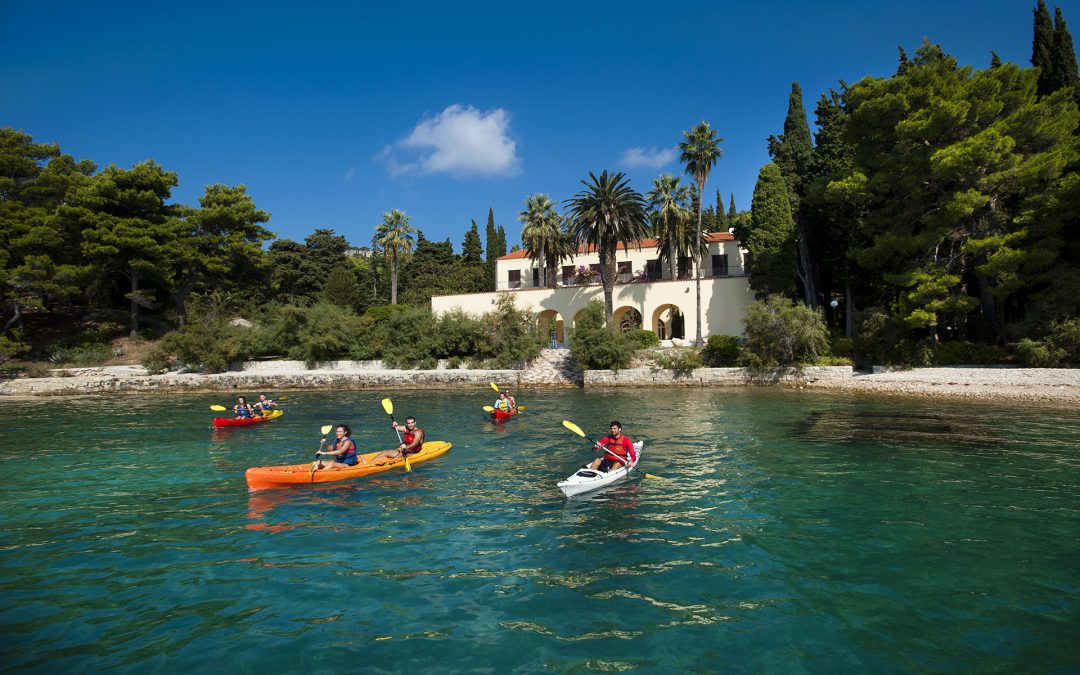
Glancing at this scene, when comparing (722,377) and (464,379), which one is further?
(464,379)

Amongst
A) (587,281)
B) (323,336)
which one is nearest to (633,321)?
(587,281)

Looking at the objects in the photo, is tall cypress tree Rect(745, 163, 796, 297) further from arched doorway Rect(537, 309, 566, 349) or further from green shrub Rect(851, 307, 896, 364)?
arched doorway Rect(537, 309, 566, 349)

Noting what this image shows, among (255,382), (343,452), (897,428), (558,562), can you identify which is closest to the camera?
(558,562)

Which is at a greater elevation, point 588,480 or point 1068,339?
point 1068,339

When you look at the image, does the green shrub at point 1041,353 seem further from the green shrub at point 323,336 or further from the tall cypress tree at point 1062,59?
the green shrub at point 323,336

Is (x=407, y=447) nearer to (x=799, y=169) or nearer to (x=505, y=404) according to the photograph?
(x=505, y=404)

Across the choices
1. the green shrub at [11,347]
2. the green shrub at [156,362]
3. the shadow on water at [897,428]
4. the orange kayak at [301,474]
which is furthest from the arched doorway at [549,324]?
the green shrub at [11,347]

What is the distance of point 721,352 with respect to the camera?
3391 cm

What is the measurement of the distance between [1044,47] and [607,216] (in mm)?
26266

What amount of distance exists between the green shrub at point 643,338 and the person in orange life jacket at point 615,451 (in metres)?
23.0

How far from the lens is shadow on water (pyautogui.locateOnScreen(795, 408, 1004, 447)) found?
15695mm

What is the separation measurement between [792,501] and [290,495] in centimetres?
1001

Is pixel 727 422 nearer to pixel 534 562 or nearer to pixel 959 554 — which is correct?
pixel 959 554

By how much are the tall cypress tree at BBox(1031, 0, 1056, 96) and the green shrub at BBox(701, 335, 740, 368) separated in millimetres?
22137
